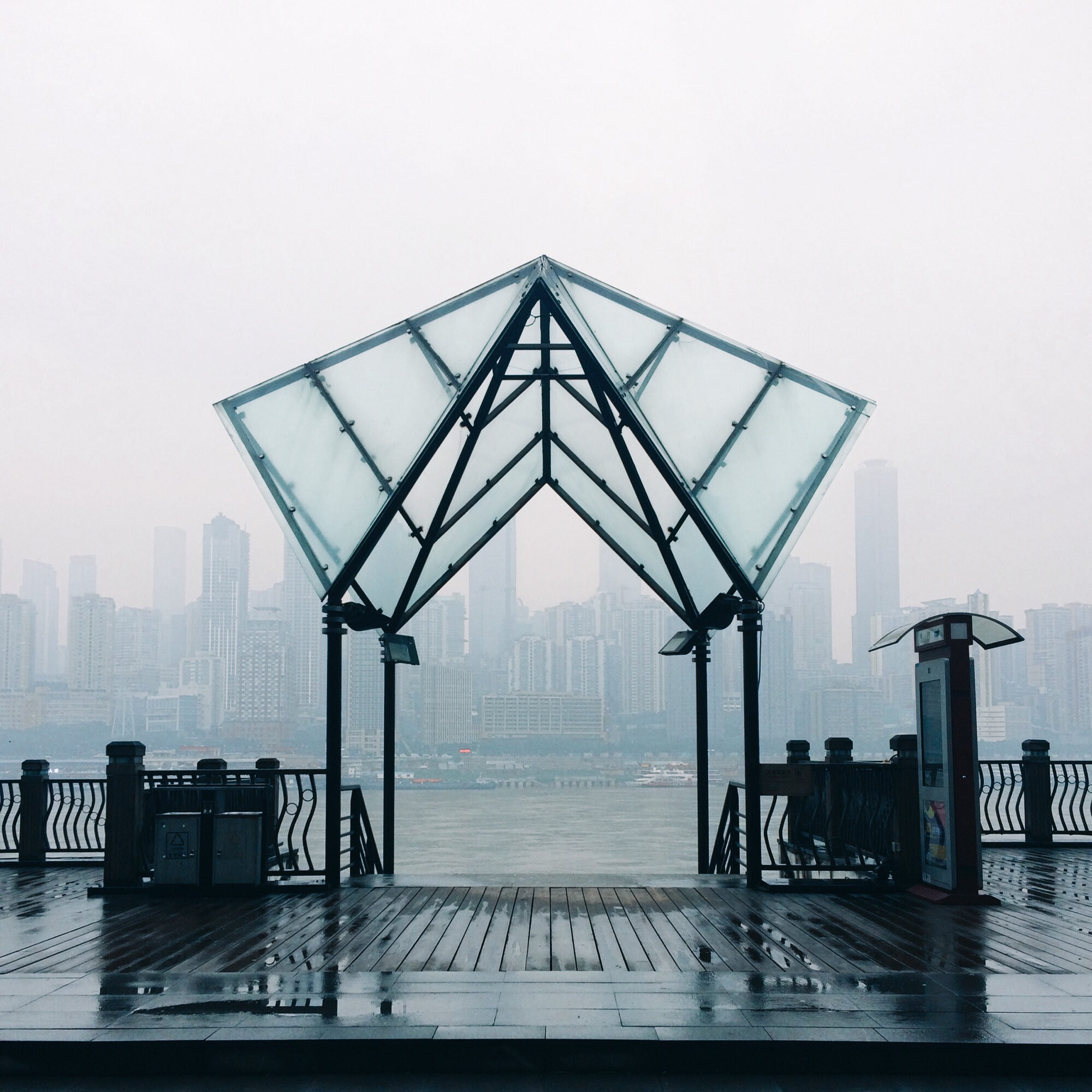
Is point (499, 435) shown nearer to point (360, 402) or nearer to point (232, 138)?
point (360, 402)

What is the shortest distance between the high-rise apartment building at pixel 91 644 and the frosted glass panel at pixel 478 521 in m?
84.9

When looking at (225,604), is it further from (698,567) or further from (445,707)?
(698,567)

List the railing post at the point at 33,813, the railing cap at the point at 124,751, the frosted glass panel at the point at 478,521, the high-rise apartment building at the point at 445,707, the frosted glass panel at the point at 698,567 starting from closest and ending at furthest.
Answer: the railing cap at the point at 124,751 < the railing post at the point at 33,813 < the frosted glass panel at the point at 698,567 < the frosted glass panel at the point at 478,521 < the high-rise apartment building at the point at 445,707

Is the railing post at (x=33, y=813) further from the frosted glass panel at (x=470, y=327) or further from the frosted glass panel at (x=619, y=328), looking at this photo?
the frosted glass panel at (x=619, y=328)

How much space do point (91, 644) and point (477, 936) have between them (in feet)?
318

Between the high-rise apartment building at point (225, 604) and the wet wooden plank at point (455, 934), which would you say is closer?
the wet wooden plank at point (455, 934)

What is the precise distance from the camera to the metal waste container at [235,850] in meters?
9.36

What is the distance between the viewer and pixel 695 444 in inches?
408

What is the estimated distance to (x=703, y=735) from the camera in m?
12.4

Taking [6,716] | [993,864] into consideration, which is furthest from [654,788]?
[993,864]

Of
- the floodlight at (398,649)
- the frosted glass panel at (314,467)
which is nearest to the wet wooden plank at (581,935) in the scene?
Result: the floodlight at (398,649)

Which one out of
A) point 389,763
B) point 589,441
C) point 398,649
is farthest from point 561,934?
point 589,441

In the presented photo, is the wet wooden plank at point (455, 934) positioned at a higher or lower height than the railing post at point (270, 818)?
lower

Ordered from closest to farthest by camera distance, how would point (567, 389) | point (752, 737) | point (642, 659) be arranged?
1. point (752, 737)
2. point (567, 389)
3. point (642, 659)
